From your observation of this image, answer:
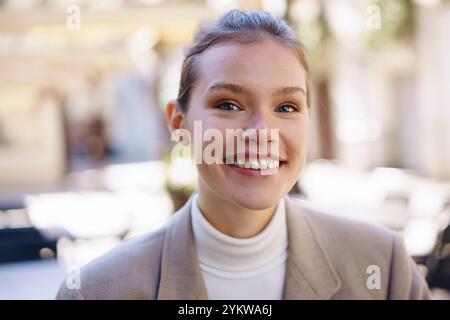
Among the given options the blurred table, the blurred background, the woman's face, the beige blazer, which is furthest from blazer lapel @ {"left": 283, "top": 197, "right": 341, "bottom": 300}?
the blurred table

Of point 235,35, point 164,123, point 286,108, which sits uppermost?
point 235,35

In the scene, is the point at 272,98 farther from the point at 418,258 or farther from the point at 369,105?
Answer: the point at 369,105

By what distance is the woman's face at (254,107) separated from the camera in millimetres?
1071

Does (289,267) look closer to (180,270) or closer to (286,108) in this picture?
(180,270)

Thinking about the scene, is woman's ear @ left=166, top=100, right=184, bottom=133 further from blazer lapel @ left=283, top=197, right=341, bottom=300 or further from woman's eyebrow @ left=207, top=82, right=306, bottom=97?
blazer lapel @ left=283, top=197, right=341, bottom=300

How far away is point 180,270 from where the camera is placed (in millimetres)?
1203

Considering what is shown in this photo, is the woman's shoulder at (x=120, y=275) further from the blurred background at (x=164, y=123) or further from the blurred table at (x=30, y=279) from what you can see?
the blurred table at (x=30, y=279)

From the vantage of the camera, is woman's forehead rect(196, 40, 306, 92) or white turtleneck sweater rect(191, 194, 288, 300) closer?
woman's forehead rect(196, 40, 306, 92)

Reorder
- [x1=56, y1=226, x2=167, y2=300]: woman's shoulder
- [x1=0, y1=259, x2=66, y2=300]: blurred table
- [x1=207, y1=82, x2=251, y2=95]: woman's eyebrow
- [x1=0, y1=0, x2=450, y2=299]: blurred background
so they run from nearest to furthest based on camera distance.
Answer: [x1=207, y1=82, x2=251, y2=95]: woman's eyebrow
[x1=56, y1=226, x2=167, y2=300]: woman's shoulder
[x1=0, y1=259, x2=66, y2=300]: blurred table
[x1=0, y1=0, x2=450, y2=299]: blurred background

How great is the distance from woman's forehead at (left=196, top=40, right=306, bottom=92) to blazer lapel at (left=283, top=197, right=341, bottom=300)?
1.03 ft

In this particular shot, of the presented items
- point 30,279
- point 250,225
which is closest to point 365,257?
point 250,225

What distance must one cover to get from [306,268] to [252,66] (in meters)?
0.42

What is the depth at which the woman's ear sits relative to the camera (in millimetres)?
1278

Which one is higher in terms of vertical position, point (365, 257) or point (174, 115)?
point (174, 115)
